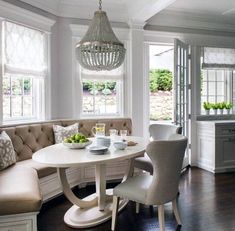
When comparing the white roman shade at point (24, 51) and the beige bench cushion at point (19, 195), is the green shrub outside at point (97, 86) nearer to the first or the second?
the white roman shade at point (24, 51)

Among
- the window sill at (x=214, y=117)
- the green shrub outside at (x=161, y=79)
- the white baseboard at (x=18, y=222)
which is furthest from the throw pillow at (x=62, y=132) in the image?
the green shrub outside at (x=161, y=79)

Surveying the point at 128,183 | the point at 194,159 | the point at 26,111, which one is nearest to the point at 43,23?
the point at 26,111

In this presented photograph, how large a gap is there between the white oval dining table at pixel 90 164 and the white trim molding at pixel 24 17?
1.84 metres

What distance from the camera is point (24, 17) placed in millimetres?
3645

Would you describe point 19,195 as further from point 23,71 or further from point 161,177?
point 23,71

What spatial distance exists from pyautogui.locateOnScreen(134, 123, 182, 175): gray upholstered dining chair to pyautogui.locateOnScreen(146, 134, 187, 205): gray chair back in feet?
2.62

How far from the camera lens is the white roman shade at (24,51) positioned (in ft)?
11.4

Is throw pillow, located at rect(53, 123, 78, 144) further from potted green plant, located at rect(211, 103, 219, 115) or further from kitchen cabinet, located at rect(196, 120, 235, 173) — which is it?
potted green plant, located at rect(211, 103, 219, 115)

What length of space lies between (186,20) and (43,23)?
2.55 metres

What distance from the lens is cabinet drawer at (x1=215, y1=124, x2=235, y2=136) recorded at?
450 cm

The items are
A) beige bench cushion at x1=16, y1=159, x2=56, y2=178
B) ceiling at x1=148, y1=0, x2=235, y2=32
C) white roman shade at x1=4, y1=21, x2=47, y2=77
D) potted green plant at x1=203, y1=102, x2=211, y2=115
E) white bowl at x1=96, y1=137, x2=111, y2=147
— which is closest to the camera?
white bowl at x1=96, y1=137, x2=111, y2=147

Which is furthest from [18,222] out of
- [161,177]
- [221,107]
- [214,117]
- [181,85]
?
[221,107]

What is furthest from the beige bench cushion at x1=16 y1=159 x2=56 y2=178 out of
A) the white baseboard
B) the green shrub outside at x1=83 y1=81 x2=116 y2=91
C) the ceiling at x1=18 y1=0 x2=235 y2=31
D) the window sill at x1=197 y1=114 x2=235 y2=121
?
the window sill at x1=197 y1=114 x2=235 y2=121

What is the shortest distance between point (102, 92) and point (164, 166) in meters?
2.59
